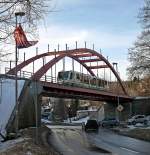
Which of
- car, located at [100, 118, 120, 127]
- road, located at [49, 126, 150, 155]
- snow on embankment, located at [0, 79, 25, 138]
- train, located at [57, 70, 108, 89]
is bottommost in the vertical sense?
car, located at [100, 118, 120, 127]

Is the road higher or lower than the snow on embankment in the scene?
lower

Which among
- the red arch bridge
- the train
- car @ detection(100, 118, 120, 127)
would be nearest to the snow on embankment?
the red arch bridge

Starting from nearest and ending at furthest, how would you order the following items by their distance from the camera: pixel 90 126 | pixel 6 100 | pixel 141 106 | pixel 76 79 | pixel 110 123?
1. pixel 6 100
2. pixel 90 126
3. pixel 110 123
4. pixel 76 79
5. pixel 141 106

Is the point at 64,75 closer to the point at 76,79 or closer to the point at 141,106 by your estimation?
the point at 76,79

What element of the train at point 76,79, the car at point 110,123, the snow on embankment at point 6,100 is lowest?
the car at point 110,123

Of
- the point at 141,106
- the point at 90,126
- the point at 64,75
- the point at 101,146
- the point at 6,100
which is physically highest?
the point at 64,75

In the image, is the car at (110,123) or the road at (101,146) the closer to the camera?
the road at (101,146)

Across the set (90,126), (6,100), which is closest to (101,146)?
(6,100)

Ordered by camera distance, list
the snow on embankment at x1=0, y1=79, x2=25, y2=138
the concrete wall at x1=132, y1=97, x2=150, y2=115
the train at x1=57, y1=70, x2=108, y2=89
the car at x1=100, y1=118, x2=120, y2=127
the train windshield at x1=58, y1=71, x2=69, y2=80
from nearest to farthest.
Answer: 1. the snow on embankment at x1=0, y1=79, x2=25, y2=138
2. the car at x1=100, y1=118, x2=120, y2=127
3. the train at x1=57, y1=70, x2=108, y2=89
4. the train windshield at x1=58, y1=71, x2=69, y2=80
5. the concrete wall at x1=132, y1=97, x2=150, y2=115

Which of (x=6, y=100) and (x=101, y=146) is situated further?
(x=6, y=100)

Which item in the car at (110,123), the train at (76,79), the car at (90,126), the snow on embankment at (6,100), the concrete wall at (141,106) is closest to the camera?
the snow on embankment at (6,100)

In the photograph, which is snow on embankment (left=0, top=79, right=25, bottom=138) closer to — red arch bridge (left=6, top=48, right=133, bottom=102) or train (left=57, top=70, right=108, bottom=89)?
red arch bridge (left=6, top=48, right=133, bottom=102)

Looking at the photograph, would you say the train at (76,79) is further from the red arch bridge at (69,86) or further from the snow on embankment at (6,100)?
the snow on embankment at (6,100)

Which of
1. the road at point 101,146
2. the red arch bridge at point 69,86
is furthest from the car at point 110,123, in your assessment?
the road at point 101,146
